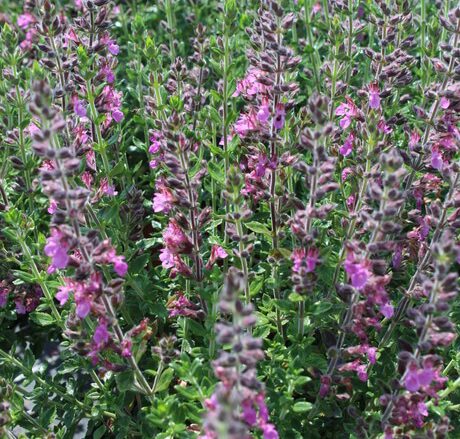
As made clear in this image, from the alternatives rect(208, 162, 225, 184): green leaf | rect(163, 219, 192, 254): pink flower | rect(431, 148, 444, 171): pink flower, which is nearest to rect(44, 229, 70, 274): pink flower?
rect(163, 219, 192, 254): pink flower

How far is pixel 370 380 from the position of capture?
434cm

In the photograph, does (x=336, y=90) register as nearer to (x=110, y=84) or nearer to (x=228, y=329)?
(x=110, y=84)

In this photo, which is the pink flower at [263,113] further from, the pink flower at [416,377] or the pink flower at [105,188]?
the pink flower at [416,377]

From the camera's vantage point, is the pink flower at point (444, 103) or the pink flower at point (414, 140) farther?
the pink flower at point (414, 140)

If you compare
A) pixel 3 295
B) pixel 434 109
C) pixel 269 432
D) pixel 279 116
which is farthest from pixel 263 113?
pixel 3 295

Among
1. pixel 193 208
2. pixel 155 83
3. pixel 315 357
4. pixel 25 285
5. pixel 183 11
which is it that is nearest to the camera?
pixel 193 208

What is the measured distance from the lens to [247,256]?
3.90 m

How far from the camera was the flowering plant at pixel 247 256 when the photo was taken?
3357 millimetres

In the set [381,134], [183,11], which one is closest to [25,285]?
[381,134]

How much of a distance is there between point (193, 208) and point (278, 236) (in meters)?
0.70

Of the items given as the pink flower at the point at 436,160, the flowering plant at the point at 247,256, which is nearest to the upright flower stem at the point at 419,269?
the flowering plant at the point at 247,256

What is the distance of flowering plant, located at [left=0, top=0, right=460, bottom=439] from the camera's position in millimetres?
3357

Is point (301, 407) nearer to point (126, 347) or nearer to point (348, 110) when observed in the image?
point (126, 347)

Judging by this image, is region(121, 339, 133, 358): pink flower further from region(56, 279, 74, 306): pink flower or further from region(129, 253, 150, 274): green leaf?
region(129, 253, 150, 274): green leaf
